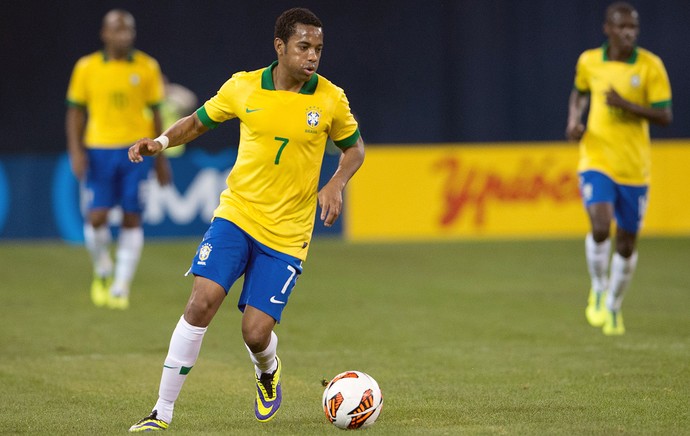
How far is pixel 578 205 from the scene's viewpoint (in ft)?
58.6

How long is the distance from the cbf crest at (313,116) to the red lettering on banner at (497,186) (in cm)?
1174

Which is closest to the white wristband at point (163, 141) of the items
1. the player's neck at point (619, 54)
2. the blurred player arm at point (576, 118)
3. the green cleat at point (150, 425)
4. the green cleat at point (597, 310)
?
the green cleat at point (150, 425)

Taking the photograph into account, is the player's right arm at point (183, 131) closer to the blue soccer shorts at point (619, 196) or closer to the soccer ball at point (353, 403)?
the soccer ball at point (353, 403)

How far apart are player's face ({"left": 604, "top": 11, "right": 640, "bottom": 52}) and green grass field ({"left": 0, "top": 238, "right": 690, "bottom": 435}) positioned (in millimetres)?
2308

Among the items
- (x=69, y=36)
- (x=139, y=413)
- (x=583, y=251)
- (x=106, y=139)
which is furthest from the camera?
(x=69, y=36)

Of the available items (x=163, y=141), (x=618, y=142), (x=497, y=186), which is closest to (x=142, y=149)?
(x=163, y=141)

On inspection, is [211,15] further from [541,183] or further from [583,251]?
[583,251]

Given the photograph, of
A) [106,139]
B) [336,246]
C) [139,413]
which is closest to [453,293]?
[106,139]

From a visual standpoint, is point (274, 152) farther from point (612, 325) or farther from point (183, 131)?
point (612, 325)

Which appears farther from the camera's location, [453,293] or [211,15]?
[211,15]

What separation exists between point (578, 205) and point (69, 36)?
879cm

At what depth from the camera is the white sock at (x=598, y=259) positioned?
9.70 m

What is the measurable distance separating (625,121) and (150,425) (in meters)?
5.30

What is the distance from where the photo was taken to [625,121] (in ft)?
31.4
